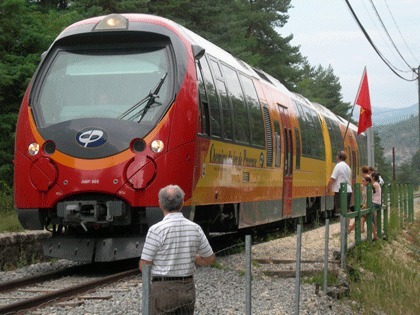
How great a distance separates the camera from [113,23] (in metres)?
11.8

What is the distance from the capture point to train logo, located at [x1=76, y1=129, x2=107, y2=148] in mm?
11047

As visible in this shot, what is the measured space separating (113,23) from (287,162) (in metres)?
6.84

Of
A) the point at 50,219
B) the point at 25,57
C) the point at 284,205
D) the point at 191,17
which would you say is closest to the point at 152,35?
the point at 50,219

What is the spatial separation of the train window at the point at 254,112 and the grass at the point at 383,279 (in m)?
2.31

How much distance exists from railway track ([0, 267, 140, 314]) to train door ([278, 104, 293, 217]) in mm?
6411

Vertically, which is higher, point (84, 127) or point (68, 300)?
point (84, 127)

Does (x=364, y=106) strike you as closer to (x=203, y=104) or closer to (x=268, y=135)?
(x=268, y=135)

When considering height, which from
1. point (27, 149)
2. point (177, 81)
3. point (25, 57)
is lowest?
point (27, 149)

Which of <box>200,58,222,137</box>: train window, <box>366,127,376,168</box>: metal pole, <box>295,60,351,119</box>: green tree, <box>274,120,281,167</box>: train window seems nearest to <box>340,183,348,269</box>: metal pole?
<box>200,58,222,137</box>: train window

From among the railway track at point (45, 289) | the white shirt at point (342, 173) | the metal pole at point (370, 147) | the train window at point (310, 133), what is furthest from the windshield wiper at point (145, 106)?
the metal pole at point (370, 147)

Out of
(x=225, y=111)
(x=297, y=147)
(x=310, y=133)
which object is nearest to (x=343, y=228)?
(x=225, y=111)

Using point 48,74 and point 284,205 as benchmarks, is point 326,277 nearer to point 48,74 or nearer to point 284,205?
point 48,74

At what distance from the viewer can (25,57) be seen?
71.5ft

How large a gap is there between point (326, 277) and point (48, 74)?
4302 millimetres
